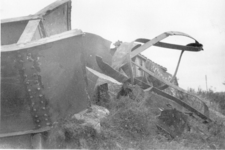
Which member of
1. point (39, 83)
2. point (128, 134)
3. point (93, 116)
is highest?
point (39, 83)

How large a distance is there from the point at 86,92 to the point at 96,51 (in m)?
2.04

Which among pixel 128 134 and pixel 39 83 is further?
pixel 128 134

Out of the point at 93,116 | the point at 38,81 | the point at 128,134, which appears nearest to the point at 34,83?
the point at 38,81

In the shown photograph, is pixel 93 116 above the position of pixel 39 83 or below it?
below

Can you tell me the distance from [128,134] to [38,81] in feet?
5.75

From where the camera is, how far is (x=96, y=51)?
17.8ft

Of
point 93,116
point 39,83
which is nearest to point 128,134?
point 93,116

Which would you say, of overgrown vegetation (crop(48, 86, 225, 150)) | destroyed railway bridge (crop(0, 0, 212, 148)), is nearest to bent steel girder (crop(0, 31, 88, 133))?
destroyed railway bridge (crop(0, 0, 212, 148))

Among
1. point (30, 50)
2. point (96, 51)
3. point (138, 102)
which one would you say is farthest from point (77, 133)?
point (96, 51)

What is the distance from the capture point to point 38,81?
2938 mm

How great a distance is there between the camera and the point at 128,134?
12.9 ft

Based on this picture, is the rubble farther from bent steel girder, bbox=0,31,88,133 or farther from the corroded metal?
the corroded metal

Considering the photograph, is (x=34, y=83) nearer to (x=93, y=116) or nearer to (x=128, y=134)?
(x=93, y=116)

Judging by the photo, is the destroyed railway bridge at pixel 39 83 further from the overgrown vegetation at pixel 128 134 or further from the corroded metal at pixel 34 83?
the overgrown vegetation at pixel 128 134
